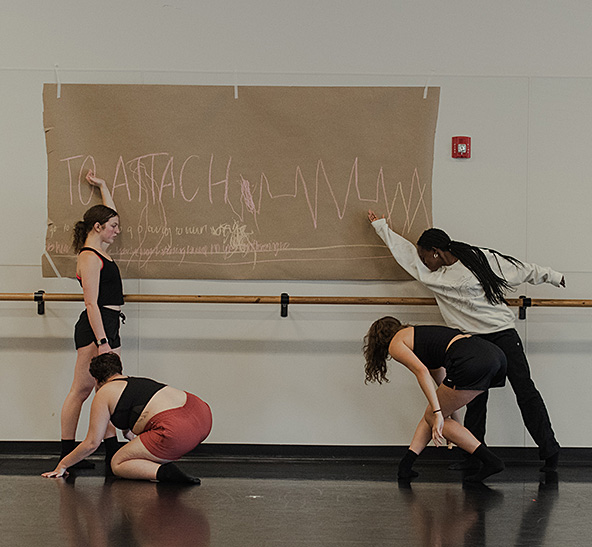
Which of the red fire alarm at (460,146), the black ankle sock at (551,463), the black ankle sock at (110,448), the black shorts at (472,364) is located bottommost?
the black ankle sock at (551,463)

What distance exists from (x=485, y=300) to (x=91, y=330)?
6.48 ft

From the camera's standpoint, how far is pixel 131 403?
3213 mm

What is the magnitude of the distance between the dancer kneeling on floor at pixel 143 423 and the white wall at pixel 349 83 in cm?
57

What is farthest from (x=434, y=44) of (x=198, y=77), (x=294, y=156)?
(x=198, y=77)

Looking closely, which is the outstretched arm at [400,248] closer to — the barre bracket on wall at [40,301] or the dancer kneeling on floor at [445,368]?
the dancer kneeling on floor at [445,368]

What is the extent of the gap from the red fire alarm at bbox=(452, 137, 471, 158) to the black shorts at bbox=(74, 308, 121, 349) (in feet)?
6.46

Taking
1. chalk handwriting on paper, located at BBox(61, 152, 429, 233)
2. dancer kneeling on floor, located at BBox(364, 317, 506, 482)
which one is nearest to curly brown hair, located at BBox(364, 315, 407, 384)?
dancer kneeling on floor, located at BBox(364, 317, 506, 482)

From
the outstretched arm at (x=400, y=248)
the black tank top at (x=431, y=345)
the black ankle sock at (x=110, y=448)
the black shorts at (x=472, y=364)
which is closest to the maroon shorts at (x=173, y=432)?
the black ankle sock at (x=110, y=448)

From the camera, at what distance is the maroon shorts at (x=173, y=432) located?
315 cm

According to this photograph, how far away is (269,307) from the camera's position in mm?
3832

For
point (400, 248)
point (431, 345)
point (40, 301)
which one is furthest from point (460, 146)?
point (40, 301)

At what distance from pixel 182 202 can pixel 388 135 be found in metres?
1.16

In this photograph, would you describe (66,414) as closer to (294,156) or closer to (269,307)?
(269,307)

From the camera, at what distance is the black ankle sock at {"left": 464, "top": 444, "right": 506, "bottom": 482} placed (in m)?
3.25
